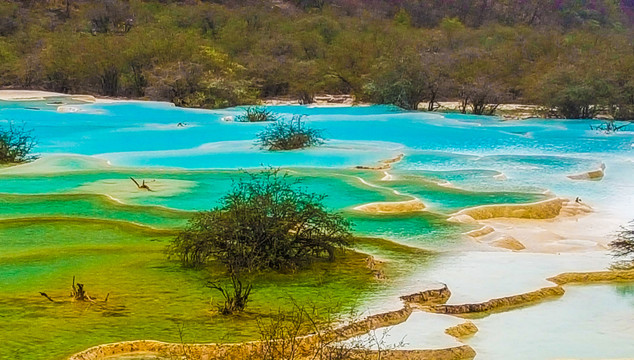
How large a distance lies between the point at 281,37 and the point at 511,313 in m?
29.8

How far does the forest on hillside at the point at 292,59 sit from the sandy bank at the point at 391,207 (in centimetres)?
1473

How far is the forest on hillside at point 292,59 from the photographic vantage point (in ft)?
86.4

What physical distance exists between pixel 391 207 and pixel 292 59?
23122 millimetres

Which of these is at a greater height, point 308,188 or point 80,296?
point 80,296

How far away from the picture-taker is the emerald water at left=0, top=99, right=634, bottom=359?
629 centimetres

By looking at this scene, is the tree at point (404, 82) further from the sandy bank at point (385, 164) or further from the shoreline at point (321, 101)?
the sandy bank at point (385, 164)

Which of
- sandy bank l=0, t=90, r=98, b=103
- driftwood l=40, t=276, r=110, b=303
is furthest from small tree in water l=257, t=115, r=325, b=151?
sandy bank l=0, t=90, r=98, b=103

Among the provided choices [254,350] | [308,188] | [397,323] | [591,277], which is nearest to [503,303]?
[397,323]

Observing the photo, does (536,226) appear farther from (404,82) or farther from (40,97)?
(40,97)

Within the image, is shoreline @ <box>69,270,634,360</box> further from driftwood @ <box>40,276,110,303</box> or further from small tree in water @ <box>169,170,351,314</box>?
small tree in water @ <box>169,170,351,314</box>

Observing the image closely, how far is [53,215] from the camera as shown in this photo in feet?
33.9

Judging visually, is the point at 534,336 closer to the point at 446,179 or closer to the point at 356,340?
the point at 356,340

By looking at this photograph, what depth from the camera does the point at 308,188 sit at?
12.4 m

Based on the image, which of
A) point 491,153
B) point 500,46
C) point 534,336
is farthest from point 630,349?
point 500,46
